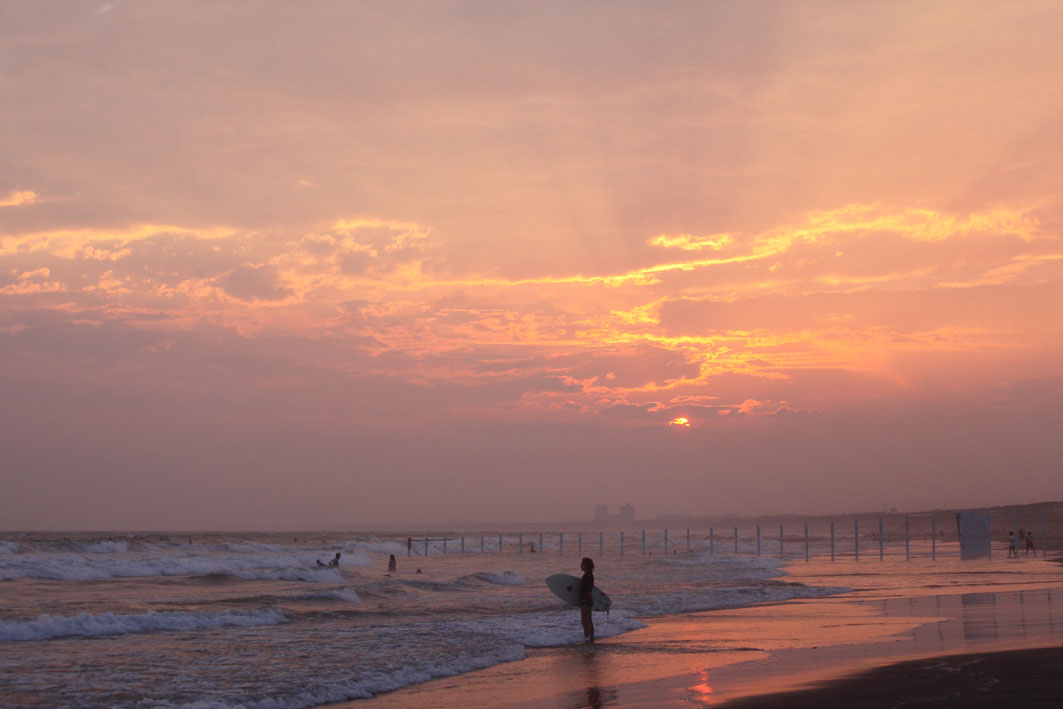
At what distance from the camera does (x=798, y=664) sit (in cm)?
1460

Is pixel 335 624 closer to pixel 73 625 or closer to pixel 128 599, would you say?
pixel 73 625

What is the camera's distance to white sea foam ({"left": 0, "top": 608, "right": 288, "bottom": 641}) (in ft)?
67.9

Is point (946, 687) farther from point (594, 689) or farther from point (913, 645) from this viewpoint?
point (913, 645)

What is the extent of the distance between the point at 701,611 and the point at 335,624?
1041cm

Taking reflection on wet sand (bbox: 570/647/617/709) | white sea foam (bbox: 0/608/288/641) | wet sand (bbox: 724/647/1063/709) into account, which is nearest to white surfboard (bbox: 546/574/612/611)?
reflection on wet sand (bbox: 570/647/617/709)

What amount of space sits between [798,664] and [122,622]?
16259 mm

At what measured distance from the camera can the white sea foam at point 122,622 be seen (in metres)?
20.7

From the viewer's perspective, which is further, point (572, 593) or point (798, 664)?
point (572, 593)

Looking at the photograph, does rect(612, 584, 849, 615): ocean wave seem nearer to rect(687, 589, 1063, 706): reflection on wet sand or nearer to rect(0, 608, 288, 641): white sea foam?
rect(687, 589, 1063, 706): reflection on wet sand

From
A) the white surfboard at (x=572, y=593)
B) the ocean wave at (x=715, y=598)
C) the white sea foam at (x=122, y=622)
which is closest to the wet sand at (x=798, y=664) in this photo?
the white surfboard at (x=572, y=593)

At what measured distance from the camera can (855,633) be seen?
18.7 metres

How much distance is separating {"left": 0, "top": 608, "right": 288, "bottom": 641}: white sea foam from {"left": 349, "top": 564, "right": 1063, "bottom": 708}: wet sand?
9578mm

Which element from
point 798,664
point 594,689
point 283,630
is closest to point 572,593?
point 283,630

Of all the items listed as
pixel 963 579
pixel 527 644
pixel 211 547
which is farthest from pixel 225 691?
pixel 211 547
